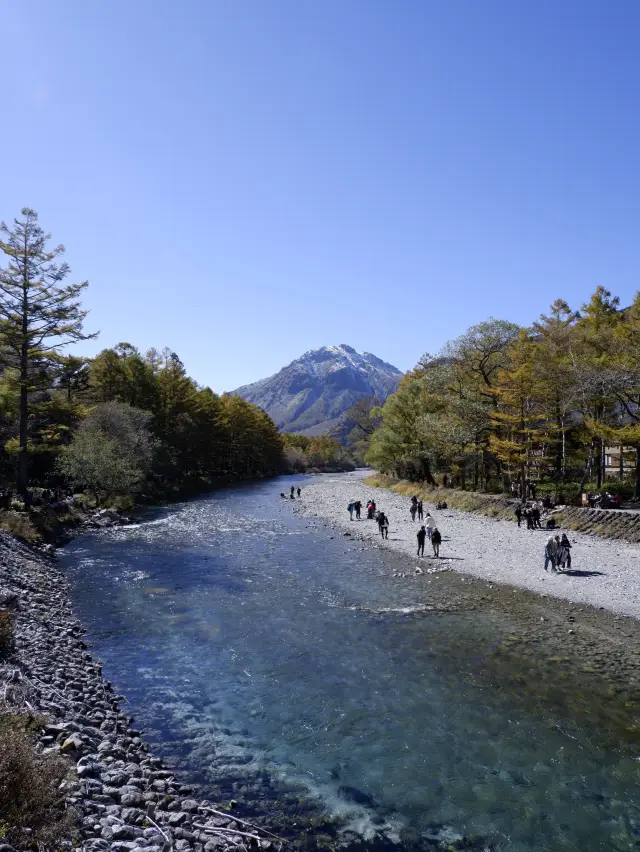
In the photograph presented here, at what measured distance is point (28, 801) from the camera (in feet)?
18.9

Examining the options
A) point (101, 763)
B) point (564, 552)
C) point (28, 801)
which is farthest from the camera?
point (564, 552)

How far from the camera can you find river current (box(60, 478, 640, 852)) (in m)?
8.16

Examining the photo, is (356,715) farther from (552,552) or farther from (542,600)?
(552,552)

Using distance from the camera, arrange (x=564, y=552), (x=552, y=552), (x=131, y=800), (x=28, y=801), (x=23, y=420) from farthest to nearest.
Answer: (x=23, y=420) → (x=564, y=552) → (x=552, y=552) → (x=131, y=800) → (x=28, y=801)

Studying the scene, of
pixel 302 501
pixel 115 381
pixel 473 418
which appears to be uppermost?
pixel 115 381

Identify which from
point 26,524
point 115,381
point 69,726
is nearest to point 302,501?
point 115,381

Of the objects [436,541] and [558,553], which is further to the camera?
[436,541]

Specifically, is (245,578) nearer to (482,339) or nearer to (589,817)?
(589,817)

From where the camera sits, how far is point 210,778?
8.85 meters

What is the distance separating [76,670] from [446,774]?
8739 mm

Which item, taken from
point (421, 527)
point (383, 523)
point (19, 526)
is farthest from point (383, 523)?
point (19, 526)

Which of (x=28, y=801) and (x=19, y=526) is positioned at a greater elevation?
(x=28, y=801)

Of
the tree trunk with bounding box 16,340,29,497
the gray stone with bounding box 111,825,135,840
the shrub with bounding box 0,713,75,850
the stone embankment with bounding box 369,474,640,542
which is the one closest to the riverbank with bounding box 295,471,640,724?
the stone embankment with bounding box 369,474,640,542

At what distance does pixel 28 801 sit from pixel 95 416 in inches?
1804
